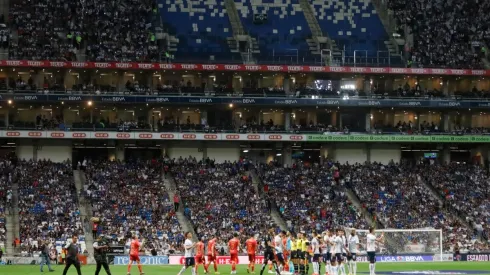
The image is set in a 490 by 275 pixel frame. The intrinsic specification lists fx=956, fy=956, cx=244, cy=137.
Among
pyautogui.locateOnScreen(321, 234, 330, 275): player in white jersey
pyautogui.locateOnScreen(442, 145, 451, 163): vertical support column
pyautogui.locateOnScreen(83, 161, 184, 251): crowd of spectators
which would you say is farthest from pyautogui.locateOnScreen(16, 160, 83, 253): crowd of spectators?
pyautogui.locateOnScreen(442, 145, 451, 163): vertical support column

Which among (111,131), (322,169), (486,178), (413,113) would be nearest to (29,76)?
(111,131)

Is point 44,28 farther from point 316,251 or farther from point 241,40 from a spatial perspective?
point 316,251

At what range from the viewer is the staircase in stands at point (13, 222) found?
70375 millimetres

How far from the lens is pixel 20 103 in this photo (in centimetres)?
8775

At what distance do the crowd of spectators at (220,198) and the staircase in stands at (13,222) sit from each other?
531 inches

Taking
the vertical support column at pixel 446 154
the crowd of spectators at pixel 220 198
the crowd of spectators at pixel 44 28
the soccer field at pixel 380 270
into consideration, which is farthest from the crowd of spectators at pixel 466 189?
the crowd of spectators at pixel 44 28

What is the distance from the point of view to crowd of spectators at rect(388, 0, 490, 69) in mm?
95375

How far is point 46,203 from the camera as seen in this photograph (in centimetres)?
7600

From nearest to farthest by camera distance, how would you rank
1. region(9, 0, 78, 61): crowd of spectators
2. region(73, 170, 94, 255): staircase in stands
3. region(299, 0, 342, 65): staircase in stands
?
1. region(73, 170, 94, 255): staircase in stands
2. region(9, 0, 78, 61): crowd of spectators
3. region(299, 0, 342, 65): staircase in stands

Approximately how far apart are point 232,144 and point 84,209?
1886 centimetres

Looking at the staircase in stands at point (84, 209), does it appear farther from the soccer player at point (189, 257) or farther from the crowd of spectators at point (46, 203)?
the soccer player at point (189, 257)

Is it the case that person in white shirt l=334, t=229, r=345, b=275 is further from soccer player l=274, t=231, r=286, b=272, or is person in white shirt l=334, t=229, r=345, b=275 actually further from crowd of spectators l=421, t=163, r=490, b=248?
crowd of spectators l=421, t=163, r=490, b=248

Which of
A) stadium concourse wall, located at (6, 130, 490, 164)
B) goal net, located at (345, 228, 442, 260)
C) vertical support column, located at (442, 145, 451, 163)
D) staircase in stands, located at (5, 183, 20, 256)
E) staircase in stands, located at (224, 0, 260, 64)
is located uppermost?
staircase in stands, located at (224, 0, 260, 64)

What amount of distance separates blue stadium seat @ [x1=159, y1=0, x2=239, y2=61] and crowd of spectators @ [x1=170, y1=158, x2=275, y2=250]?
38.1ft
